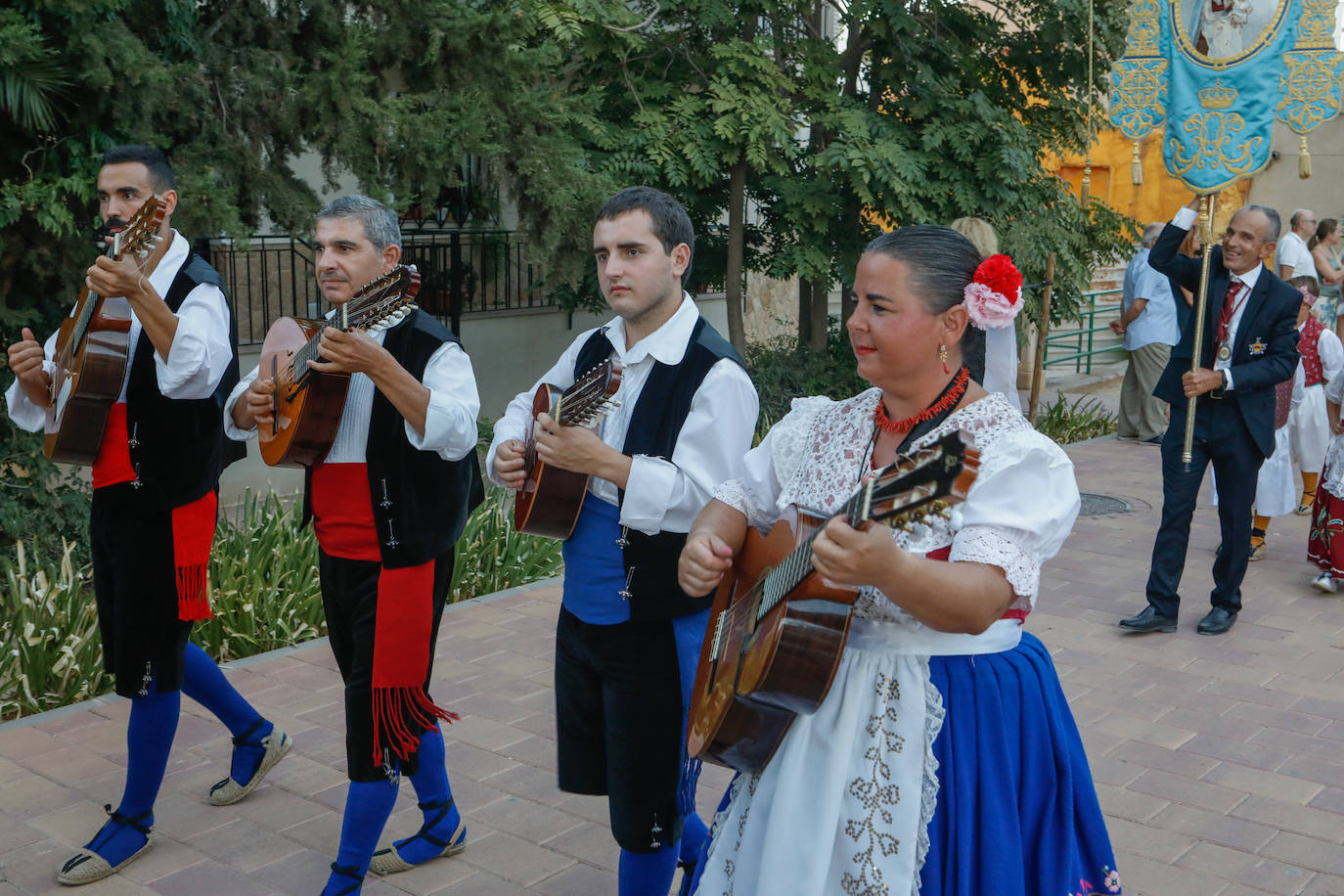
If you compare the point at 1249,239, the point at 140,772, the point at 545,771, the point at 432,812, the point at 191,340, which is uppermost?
the point at 1249,239

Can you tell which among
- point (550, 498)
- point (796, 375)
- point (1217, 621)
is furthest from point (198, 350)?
point (796, 375)

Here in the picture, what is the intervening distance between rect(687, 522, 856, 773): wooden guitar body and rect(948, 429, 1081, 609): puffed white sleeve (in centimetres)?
26

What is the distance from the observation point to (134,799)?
12.7 feet

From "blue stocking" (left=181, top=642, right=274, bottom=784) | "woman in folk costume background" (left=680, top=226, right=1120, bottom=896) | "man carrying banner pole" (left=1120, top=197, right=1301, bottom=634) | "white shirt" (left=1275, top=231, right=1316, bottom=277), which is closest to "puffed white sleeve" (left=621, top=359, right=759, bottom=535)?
"woman in folk costume background" (left=680, top=226, right=1120, bottom=896)

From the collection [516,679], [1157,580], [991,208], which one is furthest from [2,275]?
[991,208]

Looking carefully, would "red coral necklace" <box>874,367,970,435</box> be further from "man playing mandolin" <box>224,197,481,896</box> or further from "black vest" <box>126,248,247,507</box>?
"black vest" <box>126,248,247,507</box>

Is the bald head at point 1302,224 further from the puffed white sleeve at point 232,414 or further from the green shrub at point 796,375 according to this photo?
the puffed white sleeve at point 232,414

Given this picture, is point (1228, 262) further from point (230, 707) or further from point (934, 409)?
point (230, 707)

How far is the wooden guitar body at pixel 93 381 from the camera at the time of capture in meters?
3.73

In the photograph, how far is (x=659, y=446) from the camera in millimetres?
3043

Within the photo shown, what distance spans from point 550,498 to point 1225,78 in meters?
4.83

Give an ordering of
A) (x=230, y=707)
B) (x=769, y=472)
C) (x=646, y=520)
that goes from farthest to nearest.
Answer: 1. (x=230, y=707)
2. (x=646, y=520)
3. (x=769, y=472)

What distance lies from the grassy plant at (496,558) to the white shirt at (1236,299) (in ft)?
12.1

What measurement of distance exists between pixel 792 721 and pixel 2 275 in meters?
5.57
